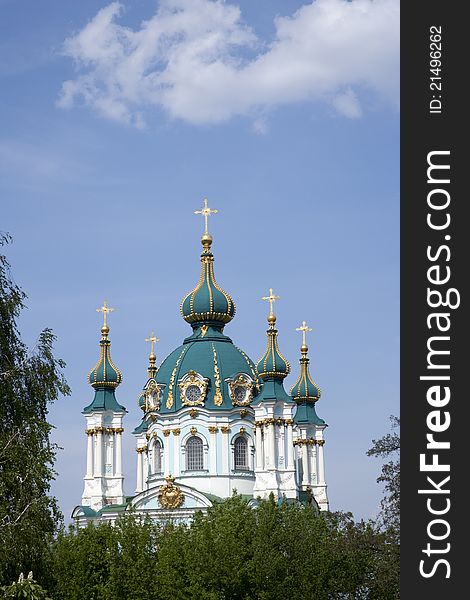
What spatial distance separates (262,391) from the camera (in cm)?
6200

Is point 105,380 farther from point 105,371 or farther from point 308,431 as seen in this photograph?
point 308,431

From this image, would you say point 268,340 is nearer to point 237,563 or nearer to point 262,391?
point 262,391

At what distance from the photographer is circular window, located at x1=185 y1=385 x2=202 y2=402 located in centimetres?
6284

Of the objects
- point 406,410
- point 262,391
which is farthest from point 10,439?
point 262,391

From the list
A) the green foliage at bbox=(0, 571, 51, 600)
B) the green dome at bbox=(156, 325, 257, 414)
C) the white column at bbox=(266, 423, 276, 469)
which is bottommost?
the green foliage at bbox=(0, 571, 51, 600)

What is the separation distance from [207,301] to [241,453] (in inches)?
318

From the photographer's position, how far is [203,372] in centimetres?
6309

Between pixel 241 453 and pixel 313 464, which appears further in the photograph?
pixel 313 464

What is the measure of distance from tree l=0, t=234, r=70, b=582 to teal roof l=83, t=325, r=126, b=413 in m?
40.0

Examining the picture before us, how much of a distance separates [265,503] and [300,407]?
1201 inches

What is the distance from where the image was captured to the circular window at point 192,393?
206ft

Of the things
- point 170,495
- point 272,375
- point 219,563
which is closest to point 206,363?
point 272,375

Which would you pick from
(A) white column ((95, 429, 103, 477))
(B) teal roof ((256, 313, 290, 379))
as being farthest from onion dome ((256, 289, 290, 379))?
(A) white column ((95, 429, 103, 477))

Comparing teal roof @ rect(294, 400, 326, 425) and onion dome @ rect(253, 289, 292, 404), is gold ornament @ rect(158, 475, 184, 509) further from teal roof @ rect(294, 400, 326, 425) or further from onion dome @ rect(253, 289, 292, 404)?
teal roof @ rect(294, 400, 326, 425)
